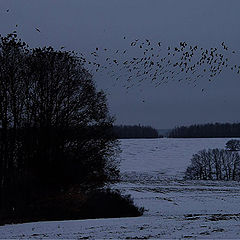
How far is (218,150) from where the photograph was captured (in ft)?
293

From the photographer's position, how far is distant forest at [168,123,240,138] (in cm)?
17359

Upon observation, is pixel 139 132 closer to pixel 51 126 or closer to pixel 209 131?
pixel 209 131

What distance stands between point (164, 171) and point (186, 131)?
115 meters

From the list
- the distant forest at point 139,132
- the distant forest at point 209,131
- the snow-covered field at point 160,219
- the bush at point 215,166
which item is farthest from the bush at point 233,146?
the distant forest at point 209,131

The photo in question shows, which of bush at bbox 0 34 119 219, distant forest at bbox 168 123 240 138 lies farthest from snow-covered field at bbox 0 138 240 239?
distant forest at bbox 168 123 240 138

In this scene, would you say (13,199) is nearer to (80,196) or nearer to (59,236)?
(80,196)

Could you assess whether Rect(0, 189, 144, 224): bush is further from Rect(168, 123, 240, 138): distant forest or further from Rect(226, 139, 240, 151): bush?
Rect(168, 123, 240, 138): distant forest

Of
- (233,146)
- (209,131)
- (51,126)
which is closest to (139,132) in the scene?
(209,131)

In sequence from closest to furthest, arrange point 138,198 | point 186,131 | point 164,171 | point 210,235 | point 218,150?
point 210,235 < point 138,198 < point 164,171 < point 218,150 < point 186,131

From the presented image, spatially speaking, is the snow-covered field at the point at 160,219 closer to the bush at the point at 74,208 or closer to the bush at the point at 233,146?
the bush at the point at 74,208

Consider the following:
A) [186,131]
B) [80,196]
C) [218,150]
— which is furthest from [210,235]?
[186,131]

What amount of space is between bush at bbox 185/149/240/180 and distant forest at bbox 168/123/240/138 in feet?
274

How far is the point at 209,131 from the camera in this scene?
178 m

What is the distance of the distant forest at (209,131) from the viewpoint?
173587mm
